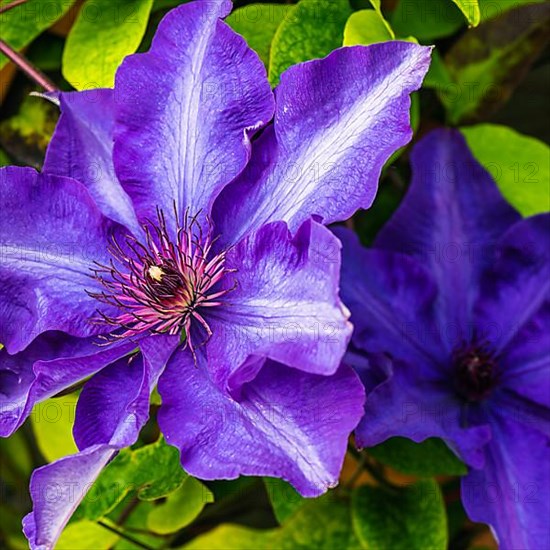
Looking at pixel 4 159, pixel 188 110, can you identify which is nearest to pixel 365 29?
pixel 188 110

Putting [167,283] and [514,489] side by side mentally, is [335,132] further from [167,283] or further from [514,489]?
[514,489]

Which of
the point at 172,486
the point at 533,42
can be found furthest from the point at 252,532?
the point at 533,42

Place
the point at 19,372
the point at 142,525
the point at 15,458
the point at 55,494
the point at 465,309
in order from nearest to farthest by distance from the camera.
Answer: the point at 55,494 → the point at 19,372 → the point at 465,309 → the point at 142,525 → the point at 15,458

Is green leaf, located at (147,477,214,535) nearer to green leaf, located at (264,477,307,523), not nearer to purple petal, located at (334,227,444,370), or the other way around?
green leaf, located at (264,477,307,523)

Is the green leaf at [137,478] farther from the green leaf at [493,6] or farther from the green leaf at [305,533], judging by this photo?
the green leaf at [493,6]

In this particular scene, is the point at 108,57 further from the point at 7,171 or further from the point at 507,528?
the point at 507,528
